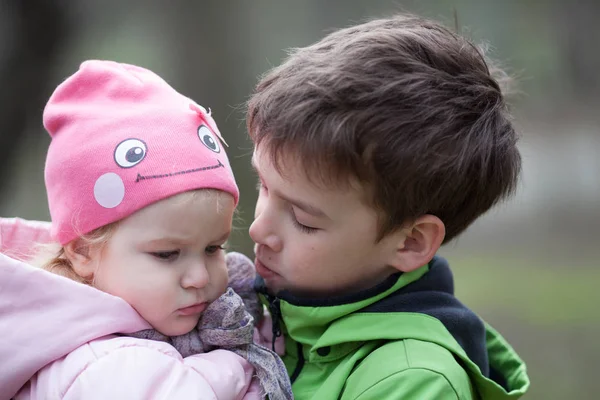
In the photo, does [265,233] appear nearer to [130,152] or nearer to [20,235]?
[130,152]

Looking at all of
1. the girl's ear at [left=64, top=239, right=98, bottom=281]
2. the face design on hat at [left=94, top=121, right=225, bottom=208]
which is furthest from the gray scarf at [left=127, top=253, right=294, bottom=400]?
the face design on hat at [left=94, top=121, right=225, bottom=208]

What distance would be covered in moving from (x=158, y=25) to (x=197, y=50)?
32cm

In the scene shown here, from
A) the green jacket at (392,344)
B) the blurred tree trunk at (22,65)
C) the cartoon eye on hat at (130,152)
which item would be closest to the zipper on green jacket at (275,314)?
the green jacket at (392,344)

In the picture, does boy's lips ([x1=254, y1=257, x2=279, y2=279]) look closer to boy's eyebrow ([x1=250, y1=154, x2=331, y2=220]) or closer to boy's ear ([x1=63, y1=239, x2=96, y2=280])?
boy's eyebrow ([x1=250, y1=154, x2=331, y2=220])

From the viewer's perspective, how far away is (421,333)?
6.05 ft

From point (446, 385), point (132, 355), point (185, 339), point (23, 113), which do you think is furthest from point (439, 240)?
point (23, 113)

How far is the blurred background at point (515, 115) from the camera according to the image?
4.86 meters

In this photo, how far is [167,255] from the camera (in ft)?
5.99

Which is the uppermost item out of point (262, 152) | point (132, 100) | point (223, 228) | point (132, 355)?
point (132, 100)

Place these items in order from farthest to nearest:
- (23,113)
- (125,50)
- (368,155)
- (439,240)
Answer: (125,50) < (23,113) < (439,240) < (368,155)

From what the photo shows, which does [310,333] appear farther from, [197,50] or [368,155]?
[197,50]

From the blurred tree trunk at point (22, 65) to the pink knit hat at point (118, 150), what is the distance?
180 centimetres

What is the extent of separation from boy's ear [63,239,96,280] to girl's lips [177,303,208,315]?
239 millimetres

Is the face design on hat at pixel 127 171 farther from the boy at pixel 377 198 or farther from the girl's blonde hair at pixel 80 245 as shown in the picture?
the boy at pixel 377 198
